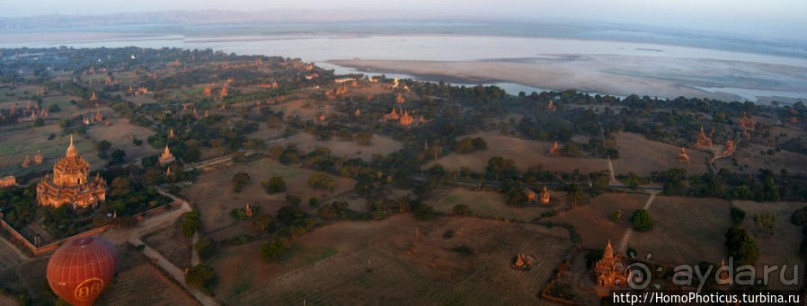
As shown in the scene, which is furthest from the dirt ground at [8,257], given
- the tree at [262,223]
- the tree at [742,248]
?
the tree at [742,248]

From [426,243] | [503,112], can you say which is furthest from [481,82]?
[426,243]

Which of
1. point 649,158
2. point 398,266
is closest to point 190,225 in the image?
point 398,266

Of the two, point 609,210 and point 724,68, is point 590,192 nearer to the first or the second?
point 609,210

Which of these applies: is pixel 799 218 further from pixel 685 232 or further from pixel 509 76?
pixel 509 76

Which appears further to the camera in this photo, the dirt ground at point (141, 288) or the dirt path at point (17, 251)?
the dirt path at point (17, 251)

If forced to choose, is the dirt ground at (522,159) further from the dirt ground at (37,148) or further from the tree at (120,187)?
the dirt ground at (37,148)

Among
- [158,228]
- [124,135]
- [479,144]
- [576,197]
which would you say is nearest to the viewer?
[158,228]
